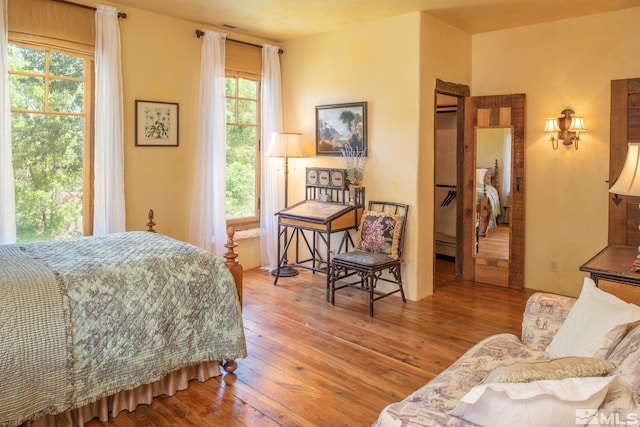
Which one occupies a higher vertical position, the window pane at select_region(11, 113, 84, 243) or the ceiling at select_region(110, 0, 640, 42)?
the ceiling at select_region(110, 0, 640, 42)

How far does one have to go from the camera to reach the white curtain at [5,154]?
354cm

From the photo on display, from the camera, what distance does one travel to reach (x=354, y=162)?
16.7 ft

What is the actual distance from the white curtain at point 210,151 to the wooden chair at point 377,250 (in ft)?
4.47

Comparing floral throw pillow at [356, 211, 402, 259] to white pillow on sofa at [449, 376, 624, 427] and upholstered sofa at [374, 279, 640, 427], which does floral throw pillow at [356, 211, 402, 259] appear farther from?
white pillow on sofa at [449, 376, 624, 427]

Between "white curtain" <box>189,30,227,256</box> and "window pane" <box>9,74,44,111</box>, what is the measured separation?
4.75ft

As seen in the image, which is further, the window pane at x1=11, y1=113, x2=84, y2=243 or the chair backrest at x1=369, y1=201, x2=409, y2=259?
the chair backrest at x1=369, y1=201, x2=409, y2=259

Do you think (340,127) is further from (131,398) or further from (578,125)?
(131,398)

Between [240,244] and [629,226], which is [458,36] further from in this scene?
[240,244]

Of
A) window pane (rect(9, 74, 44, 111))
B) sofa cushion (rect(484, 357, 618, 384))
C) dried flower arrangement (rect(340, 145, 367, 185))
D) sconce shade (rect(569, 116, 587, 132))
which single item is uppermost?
window pane (rect(9, 74, 44, 111))

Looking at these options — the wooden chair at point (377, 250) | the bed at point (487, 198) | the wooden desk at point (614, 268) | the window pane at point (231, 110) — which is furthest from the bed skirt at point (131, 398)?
the bed at point (487, 198)

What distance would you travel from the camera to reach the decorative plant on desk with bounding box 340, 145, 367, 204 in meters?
5.02

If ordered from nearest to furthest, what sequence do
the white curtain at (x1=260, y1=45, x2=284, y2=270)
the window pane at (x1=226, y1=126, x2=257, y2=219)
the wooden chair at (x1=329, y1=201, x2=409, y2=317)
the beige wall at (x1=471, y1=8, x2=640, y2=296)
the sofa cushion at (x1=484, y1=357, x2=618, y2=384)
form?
the sofa cushion at (x1=484, y1=357, x2=618, y2=384)
the wooden chair at (x1=329, y1=201, x2=409, y2=317)
the beige wall at (x1=471, y1=8, x2=640, y2=296)
the window pane at (x1=226, y1=126, x2=257, y2=219)
the white curtain at (x1=260, y1=45, x2=284, y2=270)

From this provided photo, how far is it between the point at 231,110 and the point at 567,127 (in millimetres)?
3467
